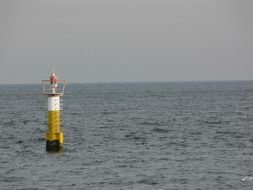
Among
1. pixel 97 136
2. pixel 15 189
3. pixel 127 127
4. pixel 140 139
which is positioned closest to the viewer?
pixel 15 189

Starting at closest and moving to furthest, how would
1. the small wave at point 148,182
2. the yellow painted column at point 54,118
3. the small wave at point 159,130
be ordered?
1. the small wave at point 148,182
2. the yellow painted column at point 54,118
3. the small wave at point 159,130

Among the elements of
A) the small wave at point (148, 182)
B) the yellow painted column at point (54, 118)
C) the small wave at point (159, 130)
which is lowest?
the small wave at point (148, 182)

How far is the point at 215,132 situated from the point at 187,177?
25.8 metres

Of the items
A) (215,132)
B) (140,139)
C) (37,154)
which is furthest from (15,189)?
(215,132)

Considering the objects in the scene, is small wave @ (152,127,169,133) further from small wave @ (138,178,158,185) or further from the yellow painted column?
small wave @ (138,178,158,185)

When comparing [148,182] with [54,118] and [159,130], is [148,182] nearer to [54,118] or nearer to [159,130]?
[54,118]

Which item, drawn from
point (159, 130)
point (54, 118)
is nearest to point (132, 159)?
point (54, 118)

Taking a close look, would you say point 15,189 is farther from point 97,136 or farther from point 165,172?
point 97,136

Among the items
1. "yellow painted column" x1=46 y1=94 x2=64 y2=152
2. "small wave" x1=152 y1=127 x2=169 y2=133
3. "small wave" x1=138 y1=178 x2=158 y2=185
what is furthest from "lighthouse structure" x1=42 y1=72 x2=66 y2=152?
"small wave" x1=152 y1=127 x2=169 y2=133

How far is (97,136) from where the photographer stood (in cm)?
5841

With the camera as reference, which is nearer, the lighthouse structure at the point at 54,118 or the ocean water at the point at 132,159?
the ocean water at the point at 132,159

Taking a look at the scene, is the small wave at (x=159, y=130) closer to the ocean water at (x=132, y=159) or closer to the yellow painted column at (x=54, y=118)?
the ocean water at (x=132, y=159)

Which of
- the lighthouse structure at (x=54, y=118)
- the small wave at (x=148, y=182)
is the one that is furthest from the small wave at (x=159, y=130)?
the small wave at (x=148, y=182)

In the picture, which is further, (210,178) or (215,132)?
(215,132)
